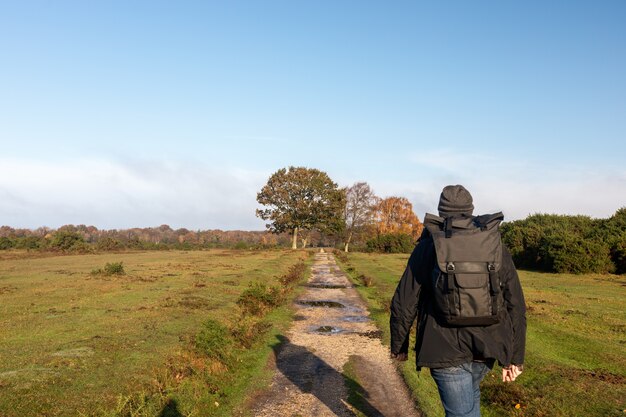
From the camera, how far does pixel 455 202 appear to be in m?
4.32

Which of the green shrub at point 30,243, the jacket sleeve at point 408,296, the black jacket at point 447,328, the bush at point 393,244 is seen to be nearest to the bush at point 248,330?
the jacket sleeve at point 408,296

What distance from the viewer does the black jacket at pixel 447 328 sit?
3951mm

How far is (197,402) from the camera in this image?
829cm

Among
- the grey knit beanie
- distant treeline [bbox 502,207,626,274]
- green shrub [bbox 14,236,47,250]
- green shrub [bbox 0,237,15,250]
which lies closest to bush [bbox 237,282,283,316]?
the grey knit beanie

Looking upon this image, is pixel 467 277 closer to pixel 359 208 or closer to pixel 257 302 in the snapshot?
pixel 257 302

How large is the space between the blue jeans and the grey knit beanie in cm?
140

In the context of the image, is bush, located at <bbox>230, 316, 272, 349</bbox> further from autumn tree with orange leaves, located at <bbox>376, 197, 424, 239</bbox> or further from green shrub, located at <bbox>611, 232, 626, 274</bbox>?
autumn tree with orange leaves, located at <bbox>376, 197, 424, 239</bbox>

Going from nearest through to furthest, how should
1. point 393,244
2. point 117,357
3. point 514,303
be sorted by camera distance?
1. point 514,303
2. point 117,357
3. point 393,244

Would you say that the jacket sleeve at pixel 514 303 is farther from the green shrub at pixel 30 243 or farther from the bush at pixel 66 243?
the green shrub at pixel 30 243

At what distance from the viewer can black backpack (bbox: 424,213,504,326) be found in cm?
→ 384

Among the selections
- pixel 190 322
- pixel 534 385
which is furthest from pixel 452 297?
pixel 190 322

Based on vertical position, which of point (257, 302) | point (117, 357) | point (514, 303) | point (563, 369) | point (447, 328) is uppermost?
point (514, 303)

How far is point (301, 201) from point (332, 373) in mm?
71525

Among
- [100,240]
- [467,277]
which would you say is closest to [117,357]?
[467,277]
